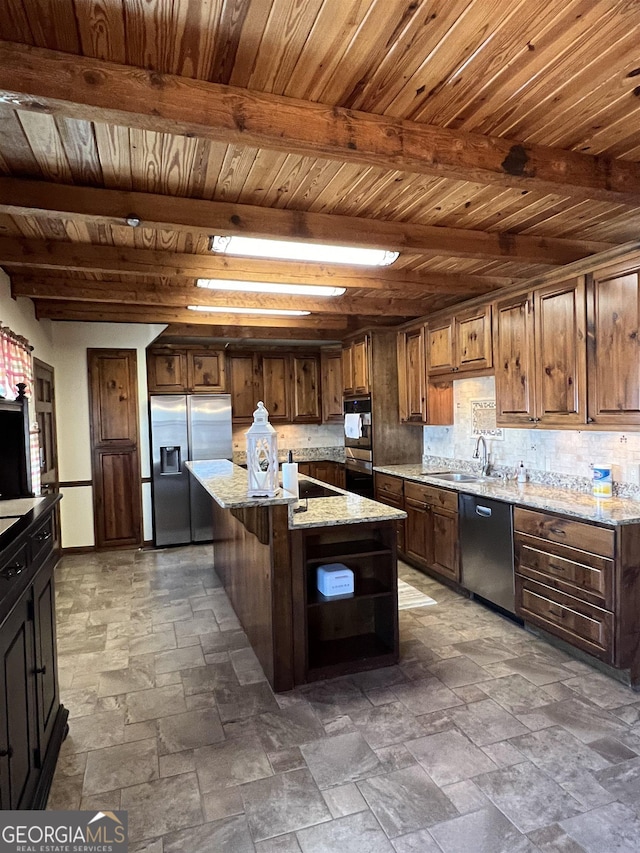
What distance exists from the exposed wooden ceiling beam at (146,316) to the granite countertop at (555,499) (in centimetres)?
215

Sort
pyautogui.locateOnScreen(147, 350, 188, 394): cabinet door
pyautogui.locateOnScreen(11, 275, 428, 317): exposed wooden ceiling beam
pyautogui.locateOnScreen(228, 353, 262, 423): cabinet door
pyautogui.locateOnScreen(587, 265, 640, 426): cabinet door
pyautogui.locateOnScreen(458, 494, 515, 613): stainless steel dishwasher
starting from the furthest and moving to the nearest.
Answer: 1. pyautogui.locateOnScreen(228, 353, 262, 423): cabinet door
2. pyautogui.locateOnScreen(147, 350, 188, 394): cabinet door
3. pyautogui.locateOnScreen(11, 275, 428, 317): exposed wooden ceiling beam
4. pyautogui.locateOnScreen(458, 494, 515, 613): stainless steel dishwasher
5. pyautogui.locateOnScreen(587, 265, 640, 426): cabinet door

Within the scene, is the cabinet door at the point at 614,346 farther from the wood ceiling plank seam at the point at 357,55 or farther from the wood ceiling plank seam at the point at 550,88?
the wood ceiling plank seam at the point at 357,55

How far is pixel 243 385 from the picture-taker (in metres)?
6.49

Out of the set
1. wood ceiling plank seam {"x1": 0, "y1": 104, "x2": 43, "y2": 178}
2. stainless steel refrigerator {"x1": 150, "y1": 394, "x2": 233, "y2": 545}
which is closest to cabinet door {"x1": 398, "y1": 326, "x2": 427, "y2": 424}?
stainless steel refrigerator {"x1": 150, "y1": 394, "x2": 233, "y2": 545}

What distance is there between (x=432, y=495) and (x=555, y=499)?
123cm

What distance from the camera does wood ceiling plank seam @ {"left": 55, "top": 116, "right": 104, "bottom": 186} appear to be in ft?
5.99

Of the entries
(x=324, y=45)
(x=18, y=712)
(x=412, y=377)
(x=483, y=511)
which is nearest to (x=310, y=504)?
(x=483, y=511)

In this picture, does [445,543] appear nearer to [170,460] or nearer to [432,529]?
[432,529]

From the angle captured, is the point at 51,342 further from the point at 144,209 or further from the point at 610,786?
the point at 610,786

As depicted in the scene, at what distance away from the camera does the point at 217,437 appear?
5875 millimetres

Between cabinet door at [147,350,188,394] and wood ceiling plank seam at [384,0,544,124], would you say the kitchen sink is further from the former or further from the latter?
wood ceiling plank seam at [384,0,544,124]

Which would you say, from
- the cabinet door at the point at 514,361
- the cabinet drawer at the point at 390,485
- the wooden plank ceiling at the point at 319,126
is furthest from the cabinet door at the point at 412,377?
the wooden plank ceiling at the point at 319,126

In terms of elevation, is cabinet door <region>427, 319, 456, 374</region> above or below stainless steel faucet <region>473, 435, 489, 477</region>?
above

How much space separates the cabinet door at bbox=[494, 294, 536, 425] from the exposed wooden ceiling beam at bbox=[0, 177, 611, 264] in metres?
0.59
